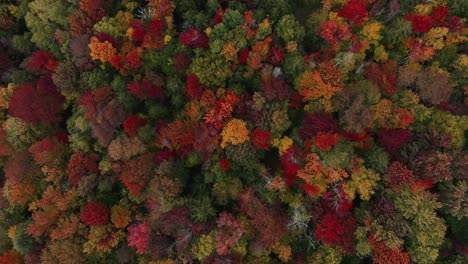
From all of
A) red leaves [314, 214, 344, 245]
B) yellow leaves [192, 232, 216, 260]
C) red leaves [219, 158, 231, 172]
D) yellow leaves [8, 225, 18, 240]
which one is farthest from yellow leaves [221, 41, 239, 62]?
yellow leaves [8, 225, 18, 240]

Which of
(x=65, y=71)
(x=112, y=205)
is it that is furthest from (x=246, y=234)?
(x=65, y=71)

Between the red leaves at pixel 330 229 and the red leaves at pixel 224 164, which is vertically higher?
the red leaves at pixel 224 164

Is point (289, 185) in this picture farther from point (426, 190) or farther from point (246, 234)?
point (426, 190)

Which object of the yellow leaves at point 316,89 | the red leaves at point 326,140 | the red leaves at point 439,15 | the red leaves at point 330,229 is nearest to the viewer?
the red leaves at point 326,140

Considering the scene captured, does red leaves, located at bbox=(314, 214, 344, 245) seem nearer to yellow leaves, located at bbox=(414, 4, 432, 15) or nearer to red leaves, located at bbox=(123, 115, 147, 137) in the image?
red leaves, located at bbox=(123, 115, 147, 137)

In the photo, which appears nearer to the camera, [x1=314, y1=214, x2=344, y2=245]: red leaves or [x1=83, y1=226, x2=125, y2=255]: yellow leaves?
[x1=314, y1=214, x2=344, y2=245]: red leaves

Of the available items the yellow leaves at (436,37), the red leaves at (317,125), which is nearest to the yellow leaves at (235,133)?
the red leaves at (317,125)

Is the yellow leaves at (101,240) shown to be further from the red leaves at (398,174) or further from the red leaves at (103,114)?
the red leaves at (398,174)
